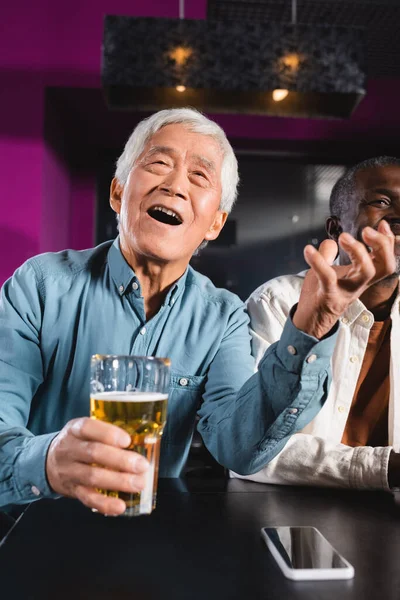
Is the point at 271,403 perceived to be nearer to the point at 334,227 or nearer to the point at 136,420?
the point at 136,420

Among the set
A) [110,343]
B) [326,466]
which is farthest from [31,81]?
[326,466]

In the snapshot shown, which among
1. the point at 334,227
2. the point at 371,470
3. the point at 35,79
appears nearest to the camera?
the point at 371,470

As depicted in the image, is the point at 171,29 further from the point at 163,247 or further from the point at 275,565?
the point at 275,565

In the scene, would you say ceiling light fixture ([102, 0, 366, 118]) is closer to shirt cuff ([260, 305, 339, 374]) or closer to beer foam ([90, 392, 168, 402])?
shirt cuff ([260, 305, 339, 374])

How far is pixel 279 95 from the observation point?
2.12 metres

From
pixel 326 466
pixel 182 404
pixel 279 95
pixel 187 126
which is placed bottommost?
pixel 326 466

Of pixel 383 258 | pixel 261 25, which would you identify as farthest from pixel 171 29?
pixel 383 258

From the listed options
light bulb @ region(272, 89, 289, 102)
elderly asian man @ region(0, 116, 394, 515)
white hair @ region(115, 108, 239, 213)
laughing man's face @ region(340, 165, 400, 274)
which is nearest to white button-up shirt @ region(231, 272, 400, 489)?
elderly asian man @ region(0, 116, 394, 515)

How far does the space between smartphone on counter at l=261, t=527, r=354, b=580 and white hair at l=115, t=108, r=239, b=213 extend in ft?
3.00

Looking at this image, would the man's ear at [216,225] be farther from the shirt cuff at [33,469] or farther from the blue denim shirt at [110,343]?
the shirt cuff at [33,469]

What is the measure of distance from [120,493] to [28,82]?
3275 millimetres

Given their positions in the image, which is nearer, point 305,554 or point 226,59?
point 305,554

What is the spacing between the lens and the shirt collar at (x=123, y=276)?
1.36 meters

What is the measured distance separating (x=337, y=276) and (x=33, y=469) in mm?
561
